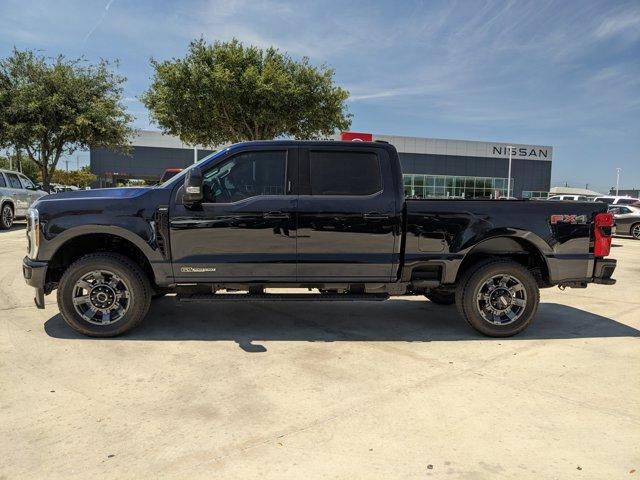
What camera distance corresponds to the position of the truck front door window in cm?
497

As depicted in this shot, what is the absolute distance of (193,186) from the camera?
464 centimetres

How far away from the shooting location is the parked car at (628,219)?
19.0 m

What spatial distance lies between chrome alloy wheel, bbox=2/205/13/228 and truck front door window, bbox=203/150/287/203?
13966 millimetres

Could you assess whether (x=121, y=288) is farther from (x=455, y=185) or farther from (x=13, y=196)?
(x=455, y=185)

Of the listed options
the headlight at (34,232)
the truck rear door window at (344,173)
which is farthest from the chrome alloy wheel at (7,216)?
the truck rear door window at (344,173)

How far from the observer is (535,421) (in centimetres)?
336

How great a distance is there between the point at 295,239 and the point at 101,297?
2.04m

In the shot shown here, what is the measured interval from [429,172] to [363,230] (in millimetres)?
62059

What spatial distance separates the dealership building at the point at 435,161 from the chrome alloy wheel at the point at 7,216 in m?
50.0

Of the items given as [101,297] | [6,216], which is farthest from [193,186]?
[6,216]

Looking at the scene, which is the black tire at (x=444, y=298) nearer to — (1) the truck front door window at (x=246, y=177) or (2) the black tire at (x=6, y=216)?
(1) the truck front door window at (x=246, y=177)

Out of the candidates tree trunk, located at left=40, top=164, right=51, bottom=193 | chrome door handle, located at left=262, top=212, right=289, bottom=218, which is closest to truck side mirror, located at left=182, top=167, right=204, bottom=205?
chrome door handle, located at left=262, top=212, right=289, bottom=218

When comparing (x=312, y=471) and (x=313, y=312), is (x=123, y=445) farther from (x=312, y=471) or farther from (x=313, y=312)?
(x=313, y=312)

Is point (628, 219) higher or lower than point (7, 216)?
higher
